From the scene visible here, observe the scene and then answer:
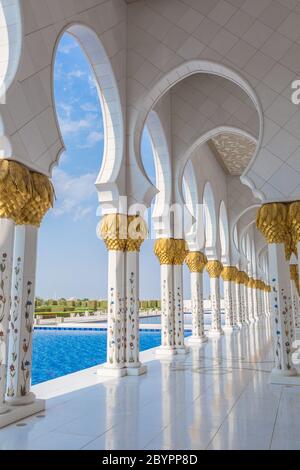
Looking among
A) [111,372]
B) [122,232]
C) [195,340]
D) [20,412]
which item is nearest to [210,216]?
[195,340]

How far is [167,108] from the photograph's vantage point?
23.7ft

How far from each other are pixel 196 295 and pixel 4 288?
6622 mm

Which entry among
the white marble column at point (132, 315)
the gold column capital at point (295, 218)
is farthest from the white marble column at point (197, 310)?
the gold column capital at point (295, 218)

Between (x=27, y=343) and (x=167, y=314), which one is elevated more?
(x=167, y=314)

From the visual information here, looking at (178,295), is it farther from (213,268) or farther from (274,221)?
(213,268)

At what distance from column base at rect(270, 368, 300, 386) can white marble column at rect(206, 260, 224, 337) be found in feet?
21.1

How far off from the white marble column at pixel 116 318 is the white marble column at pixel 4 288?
210 centimetres

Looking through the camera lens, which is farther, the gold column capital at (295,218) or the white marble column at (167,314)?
the white marble column at (167,314)

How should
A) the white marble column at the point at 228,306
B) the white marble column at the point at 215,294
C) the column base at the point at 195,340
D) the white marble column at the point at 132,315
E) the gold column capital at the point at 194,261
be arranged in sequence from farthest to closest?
the white marble column at the point at 228,306
the white marble column at the point at 215,294
the gold column capital at the point at 194,261
the column base at the point at 195,340
the white marble column at the point at 132,315

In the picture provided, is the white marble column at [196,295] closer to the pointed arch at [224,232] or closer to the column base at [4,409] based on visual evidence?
the pointed arch at [224,232]

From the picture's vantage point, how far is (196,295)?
9156mm

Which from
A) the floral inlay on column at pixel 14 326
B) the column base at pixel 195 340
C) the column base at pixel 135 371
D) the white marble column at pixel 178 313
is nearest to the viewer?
the floral inlay on column at pixel 14 326

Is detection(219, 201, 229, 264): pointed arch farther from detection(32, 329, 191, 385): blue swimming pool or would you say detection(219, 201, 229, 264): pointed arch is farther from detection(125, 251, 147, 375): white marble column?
detection(125, 251, 147, 375): white marble column

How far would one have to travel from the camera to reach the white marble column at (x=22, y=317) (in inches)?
125
